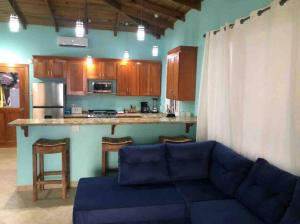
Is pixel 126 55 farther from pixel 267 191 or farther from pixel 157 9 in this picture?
pixel 267 191

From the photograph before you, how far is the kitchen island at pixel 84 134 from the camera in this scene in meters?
3.87

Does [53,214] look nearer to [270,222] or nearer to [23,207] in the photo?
[23,207]

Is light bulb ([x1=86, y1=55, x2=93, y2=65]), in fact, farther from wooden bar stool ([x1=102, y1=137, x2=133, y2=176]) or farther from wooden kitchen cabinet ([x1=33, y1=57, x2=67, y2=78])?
wooden bar stool ([x1=102, y1=137, x2=133, y2=176])

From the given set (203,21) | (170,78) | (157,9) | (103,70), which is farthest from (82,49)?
(203,21)

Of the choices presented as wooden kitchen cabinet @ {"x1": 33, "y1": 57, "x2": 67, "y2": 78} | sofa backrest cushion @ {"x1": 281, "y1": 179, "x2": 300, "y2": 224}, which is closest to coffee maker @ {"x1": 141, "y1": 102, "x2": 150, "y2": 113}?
wooden kitchen cabinet @ {"x1": 33, "y1": 57, "x2": 67, "y2": 78}

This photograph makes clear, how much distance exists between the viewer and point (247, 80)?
2949 millimetres

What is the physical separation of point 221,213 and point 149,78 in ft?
15.9

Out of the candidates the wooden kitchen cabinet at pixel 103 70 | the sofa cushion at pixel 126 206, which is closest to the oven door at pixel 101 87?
the wooden kitchen cabinet at pixel 103 70

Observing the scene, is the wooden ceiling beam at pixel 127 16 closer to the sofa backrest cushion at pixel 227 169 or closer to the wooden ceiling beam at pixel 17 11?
the wooden ceiling beam at pixel 17 11

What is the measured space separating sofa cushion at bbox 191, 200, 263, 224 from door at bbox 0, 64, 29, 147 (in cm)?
555

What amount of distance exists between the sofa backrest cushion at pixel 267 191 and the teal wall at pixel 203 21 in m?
1.72

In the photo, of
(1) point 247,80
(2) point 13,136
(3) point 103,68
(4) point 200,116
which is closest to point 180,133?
(4) point 200,116

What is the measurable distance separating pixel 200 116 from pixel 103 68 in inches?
134

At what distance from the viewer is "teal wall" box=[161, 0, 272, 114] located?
10.4ft
